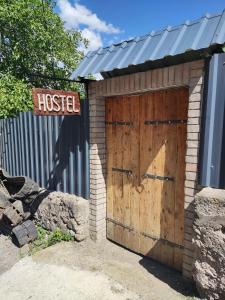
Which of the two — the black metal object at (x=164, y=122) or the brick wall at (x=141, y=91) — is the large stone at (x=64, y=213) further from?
the black metal object at (x=164, y=122)

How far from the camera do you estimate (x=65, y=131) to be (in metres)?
5.00

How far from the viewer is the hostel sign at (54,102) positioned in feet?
12.7

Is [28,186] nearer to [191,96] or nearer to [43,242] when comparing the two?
[43,242]

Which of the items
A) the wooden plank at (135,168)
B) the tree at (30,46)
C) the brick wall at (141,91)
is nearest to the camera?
the brick wall at (141,91)

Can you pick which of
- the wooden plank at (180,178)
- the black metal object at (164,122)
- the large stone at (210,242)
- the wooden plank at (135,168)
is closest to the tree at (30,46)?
the wooden plank at (135,168)

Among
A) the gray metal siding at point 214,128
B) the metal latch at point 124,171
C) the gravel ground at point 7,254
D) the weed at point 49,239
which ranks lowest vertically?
the gravel ground at point 7,254

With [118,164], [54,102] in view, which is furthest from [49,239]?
[54,102]

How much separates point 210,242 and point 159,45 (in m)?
2.50

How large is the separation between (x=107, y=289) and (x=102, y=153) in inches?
83.6

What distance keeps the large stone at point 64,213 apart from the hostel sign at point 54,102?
1.65m

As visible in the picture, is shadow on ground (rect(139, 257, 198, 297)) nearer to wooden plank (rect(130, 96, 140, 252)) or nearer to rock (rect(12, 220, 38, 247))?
wooden plank (rect(130, 96, 140, 252))

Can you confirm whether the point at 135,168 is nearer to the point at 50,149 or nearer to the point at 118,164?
the point at 118,164

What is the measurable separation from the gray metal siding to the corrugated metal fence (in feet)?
7.11

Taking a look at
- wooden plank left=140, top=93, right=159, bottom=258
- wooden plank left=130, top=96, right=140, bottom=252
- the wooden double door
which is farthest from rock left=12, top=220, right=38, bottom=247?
wooden plank left=140, top=93, right=159, bottom=258
